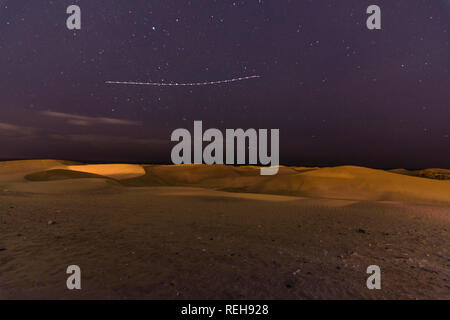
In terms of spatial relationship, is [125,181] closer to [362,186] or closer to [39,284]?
[362,186]

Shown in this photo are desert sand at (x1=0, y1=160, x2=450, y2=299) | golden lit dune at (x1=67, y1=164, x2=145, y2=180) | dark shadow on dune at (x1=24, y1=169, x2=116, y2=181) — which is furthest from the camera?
golden lit dune at (x1=67, y1=164, x2=145, y2=180)

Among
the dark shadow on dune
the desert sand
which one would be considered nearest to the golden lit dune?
the dark shadow on dune

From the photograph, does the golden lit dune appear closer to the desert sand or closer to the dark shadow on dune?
the dark shadow on dune

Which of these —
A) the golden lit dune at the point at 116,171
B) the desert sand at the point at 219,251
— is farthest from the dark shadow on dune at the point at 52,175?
the desert sand at the point at 219,251

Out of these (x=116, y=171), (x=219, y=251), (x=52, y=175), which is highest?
(x=219, y=251)

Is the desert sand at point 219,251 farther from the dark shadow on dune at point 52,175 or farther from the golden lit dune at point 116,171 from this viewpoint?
the golden lit dune at point 116,171

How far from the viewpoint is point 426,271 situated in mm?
4512

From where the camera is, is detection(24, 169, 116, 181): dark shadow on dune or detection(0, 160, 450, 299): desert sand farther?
detection(24, 169, 116, 181): dark shadow on dune

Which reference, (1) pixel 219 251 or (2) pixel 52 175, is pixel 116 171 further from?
(1) pixel 219 251

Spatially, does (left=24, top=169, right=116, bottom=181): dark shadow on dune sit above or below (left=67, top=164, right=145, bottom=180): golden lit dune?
above

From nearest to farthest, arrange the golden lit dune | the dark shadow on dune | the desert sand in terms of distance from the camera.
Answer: the desert sand, the dark shadow on dune, the golden lit dune

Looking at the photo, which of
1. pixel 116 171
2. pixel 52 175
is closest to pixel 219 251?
pixel 52 175

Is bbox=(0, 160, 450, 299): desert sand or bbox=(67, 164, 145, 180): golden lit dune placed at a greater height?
bbox=(0, 160, 450, 299): desert sand
